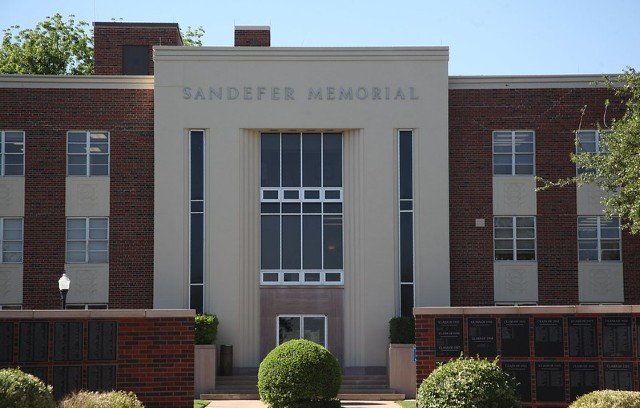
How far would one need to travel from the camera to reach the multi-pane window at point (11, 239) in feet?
114

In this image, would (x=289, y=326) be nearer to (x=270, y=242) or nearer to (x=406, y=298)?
(x=270, y=242)

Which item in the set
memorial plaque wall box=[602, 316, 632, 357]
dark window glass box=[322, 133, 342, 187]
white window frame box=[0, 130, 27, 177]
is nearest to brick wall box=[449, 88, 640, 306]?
dark window glass box=[322, 133, 342, 187]

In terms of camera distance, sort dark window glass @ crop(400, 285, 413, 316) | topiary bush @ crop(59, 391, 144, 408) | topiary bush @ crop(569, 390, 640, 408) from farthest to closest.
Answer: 1. dark window glass @ crop(400, 285, 413, 316)
2. topiary bush @ crop(569, 390, 640, 408)
3. topiary bush @ crop(59, 391, 144, 408)

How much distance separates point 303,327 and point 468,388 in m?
15.4

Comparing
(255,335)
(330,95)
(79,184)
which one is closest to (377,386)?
(255,335)

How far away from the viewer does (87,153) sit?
3525 cm

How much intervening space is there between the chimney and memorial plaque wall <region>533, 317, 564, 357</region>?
18921 mm

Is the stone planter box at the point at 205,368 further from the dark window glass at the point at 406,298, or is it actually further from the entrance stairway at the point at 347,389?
the dark window glass at the point at 406,298

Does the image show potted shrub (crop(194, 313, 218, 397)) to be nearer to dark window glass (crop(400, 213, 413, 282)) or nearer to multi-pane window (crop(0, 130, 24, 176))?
dark window glass (crop(400, 213, 413, 282))

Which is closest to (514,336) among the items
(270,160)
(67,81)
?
(270,160)

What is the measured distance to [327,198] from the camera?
1382 inches

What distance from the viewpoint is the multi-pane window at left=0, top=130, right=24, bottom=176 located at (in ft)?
115

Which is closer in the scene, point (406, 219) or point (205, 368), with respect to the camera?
point (205, 368)

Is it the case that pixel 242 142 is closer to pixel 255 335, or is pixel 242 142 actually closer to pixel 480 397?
pixel 255 335
